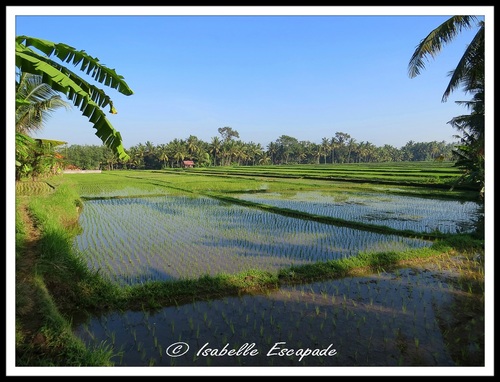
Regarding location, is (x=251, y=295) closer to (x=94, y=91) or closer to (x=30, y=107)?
(x=94, y=91)

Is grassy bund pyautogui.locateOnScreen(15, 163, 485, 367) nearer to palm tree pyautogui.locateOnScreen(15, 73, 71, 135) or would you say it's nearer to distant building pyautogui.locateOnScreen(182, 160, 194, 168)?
palm tree pyautogui.locateOnScreen(15, 73, 71, 135)

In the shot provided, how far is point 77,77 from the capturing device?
377 centimetres

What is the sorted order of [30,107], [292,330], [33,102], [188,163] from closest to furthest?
[292,330] < [33,102] < [30,107] < [188,163]

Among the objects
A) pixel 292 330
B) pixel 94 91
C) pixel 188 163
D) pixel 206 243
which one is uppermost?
pixel 188 163

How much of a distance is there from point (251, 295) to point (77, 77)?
3410 millimetres

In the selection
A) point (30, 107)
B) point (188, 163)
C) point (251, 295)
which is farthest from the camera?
point (188, 163)

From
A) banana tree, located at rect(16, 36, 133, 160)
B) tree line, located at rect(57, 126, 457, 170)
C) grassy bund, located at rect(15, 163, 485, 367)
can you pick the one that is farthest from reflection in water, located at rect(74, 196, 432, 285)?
tree line, located at rect(57, 126, 457, 170)

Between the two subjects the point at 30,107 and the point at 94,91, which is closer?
the point at 94,91

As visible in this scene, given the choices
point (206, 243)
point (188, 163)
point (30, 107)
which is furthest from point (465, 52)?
point (188, 163)

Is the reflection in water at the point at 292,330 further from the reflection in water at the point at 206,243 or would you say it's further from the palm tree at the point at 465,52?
the palm tree at the point at 465,52

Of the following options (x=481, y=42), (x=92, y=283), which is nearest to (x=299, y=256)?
(x=92, y=283)

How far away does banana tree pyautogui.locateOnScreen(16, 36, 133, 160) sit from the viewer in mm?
3002

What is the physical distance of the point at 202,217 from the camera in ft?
31.4

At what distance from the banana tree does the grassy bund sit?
6.00 feet
